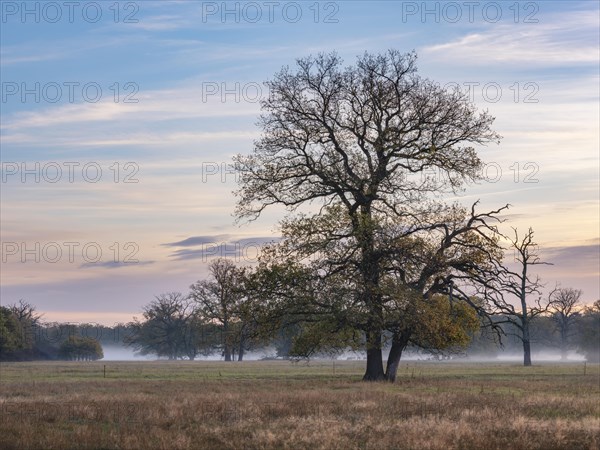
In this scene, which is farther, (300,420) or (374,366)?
(374,366)

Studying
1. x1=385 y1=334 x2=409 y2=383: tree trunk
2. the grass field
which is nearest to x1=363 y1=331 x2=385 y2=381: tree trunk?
x1=385 y1=334 x2=409 y2=383: tree trunk

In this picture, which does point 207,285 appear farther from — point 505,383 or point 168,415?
point 168,415

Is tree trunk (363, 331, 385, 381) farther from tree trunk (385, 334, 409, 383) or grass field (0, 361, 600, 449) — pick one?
grass field (0, 361, 600, 449)

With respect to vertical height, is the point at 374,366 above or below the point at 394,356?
below

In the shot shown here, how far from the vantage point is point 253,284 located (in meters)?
40.7

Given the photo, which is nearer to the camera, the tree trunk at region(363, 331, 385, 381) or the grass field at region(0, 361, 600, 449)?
the grass field at region(0, 361, 600, 449)

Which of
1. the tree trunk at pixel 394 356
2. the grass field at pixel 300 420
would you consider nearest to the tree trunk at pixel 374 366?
the tree trunk at pixel 394 356

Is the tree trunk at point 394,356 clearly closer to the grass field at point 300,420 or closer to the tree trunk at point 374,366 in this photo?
the tree trunk at point 374,366

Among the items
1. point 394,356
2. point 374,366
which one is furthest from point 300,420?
point 394,356

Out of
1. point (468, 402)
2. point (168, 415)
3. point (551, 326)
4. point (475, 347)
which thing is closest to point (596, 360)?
point (551, 326)

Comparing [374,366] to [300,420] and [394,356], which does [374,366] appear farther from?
[300,420]

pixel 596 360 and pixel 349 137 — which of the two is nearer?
pixel 349 137

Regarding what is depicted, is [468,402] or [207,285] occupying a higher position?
[207,285]

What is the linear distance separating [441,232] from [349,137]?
7392mm
